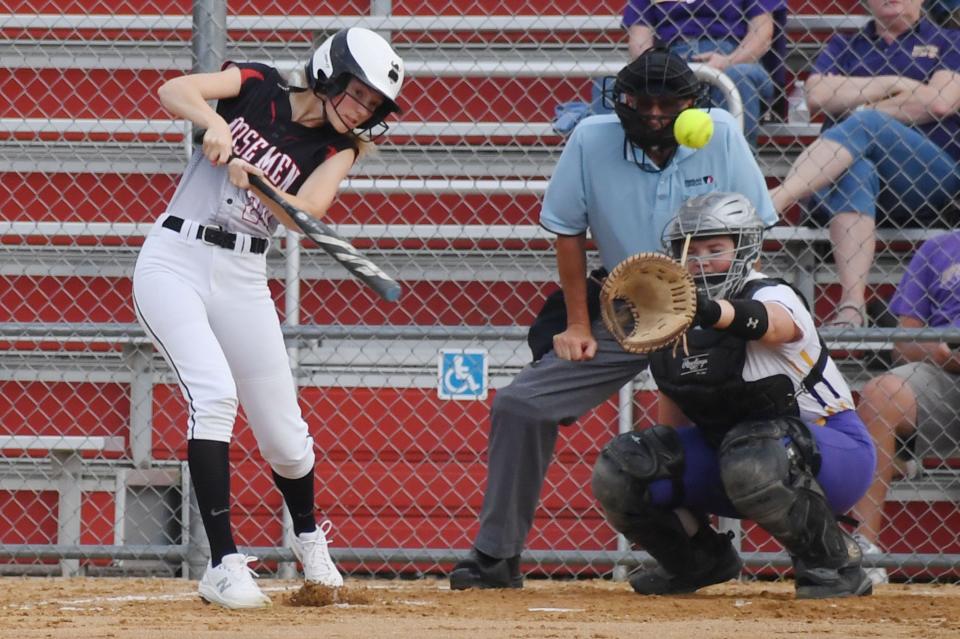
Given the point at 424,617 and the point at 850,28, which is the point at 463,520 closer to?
the point at 424,617

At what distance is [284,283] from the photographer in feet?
20.4

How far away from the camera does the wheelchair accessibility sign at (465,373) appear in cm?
566

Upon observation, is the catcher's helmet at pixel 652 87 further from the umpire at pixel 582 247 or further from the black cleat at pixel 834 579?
the black cleat at pixel 834 579

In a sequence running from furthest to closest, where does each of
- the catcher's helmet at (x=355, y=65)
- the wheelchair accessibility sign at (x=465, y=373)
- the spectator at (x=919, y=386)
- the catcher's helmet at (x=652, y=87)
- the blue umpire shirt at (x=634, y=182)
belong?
the wheelchair accessibility sign at (x=465, y=373) → the spectator at (x=919, y=386) → the blue umpire shirt at (x=634, y=182) → the catcher's helmet at (x=652, y=87) → the catcher's helmet at (x=355, y=65)

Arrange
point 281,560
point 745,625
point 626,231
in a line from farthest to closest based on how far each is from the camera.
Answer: point 281,560, point 626,231, point 745,625

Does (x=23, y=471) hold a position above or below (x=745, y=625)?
above

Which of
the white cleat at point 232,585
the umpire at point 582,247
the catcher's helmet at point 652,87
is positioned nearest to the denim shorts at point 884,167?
the umpire at point 582,247

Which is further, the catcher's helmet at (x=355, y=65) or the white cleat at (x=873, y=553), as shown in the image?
the white cleat at (x=873, y=553)

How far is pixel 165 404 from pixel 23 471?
2.16 feet

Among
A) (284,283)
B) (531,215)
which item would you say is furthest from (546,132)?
(284,283)

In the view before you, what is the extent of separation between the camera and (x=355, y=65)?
3965 millimetres

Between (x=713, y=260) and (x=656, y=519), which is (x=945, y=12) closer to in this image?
(x=713, y=260)

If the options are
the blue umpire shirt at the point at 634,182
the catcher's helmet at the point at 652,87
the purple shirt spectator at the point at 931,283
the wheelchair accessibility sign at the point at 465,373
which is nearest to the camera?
the catcher's helmet at the point at 652,87

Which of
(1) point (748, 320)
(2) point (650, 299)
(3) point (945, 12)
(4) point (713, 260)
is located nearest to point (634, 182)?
(4) point (713, 260)
